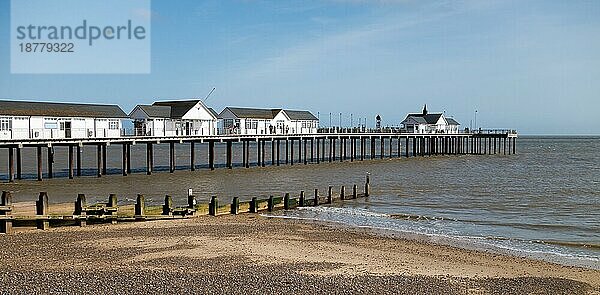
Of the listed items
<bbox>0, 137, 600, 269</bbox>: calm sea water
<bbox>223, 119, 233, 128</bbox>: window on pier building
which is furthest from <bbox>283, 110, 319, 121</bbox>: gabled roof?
<bbox>223, 119, 233, 128</bbox>: window on pier building

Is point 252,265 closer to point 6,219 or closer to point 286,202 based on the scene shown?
point 6,219

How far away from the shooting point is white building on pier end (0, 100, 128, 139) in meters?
35.9

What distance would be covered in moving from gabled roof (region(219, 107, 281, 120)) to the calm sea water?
17.7ft

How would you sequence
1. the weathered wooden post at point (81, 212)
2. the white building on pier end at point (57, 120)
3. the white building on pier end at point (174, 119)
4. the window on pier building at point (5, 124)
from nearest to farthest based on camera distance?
1. the weathered wooden post at point (81, 212)
2. the window on pier building at point (5, 124)
3. the white building on pier end at point (57, 120)
4. the white building on pier end at point (174, 119)

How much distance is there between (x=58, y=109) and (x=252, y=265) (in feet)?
92.3

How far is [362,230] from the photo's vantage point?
21594 mm

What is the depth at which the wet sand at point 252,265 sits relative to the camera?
12664mm

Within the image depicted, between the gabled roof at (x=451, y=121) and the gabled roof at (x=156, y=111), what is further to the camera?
the gabled roof at (x=451, y=121)

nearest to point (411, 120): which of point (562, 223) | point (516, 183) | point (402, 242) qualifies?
point (516, 183)

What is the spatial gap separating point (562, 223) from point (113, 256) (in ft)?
54.4

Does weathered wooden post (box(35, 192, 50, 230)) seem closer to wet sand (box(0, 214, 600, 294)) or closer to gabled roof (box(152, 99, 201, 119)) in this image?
wet sand (box(0, 214, 600, 294))

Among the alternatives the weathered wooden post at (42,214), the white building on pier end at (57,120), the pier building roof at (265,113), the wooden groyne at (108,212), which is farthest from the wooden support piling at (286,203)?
the pier building roof at (265,113)

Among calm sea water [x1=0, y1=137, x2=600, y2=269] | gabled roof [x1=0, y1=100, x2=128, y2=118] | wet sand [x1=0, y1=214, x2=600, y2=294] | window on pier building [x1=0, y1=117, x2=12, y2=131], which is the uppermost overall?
gabled roof [x1=0, y1=100, x2=128, y2=118]

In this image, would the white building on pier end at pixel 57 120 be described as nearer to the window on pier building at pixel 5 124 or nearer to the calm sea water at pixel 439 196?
the window on pier building at pixel 5 124
